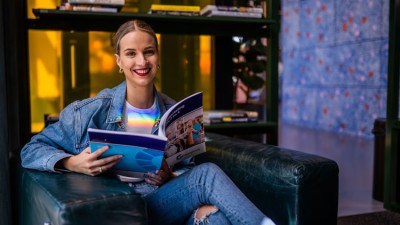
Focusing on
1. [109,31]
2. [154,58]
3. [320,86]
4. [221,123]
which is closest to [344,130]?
[320,86]

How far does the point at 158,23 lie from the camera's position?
2572 millimetres

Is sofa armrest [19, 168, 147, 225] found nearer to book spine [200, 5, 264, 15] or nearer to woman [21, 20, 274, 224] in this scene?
woman [21, 20, 274, 224]

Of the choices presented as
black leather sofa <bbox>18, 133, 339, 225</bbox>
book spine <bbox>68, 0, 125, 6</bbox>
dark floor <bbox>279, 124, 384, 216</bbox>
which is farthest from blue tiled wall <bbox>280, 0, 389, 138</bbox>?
black leather sofa <bbox>18, 133, 339, 225</bbox>

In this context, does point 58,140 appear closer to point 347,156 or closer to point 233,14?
point 233,14

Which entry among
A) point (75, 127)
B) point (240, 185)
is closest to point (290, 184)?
point (240, 185)

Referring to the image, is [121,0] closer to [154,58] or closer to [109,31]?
[109,31]

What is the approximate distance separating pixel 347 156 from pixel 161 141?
405cm

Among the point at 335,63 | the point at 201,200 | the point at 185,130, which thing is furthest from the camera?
the point at 335,63

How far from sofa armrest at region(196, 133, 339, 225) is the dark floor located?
1.37 meters

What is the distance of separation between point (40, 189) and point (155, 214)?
0.38m

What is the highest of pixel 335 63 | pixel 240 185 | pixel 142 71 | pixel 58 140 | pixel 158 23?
pixel 158 23

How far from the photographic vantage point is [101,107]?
155 cm

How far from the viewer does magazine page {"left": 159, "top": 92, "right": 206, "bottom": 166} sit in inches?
56.7

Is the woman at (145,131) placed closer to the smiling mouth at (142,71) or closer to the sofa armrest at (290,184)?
the smiling mouth at (142,71)
